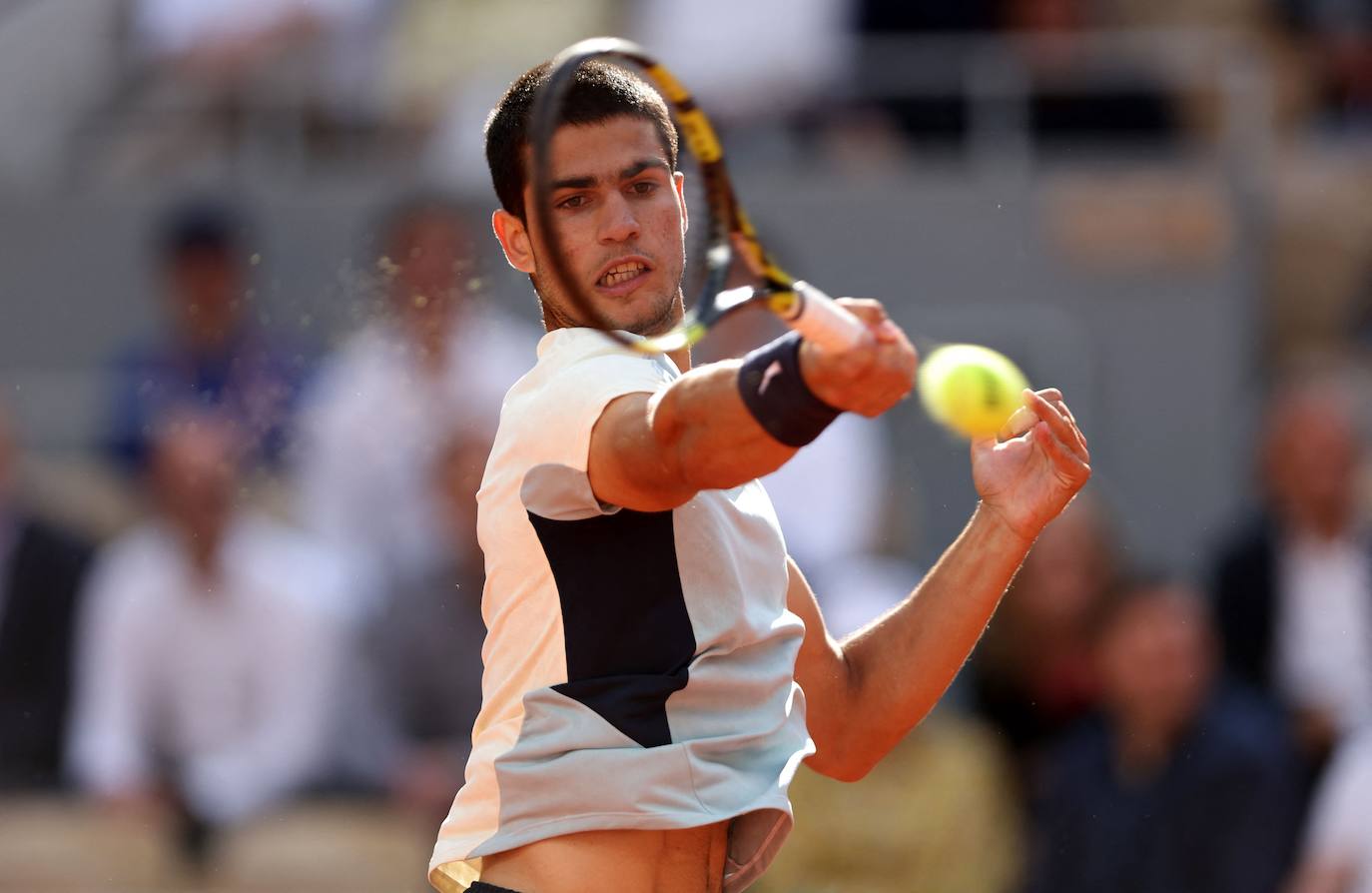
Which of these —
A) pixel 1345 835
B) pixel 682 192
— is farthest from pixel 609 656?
pixel 1345 835

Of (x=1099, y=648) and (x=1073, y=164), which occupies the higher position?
(x=1073, y=164)

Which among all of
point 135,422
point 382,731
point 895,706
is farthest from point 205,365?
point 895,706

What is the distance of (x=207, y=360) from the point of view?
7.69m

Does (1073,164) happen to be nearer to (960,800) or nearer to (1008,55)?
(1008,55)

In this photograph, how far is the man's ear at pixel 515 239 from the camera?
3.55 metres

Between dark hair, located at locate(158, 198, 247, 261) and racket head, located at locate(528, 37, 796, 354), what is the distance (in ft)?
16.6

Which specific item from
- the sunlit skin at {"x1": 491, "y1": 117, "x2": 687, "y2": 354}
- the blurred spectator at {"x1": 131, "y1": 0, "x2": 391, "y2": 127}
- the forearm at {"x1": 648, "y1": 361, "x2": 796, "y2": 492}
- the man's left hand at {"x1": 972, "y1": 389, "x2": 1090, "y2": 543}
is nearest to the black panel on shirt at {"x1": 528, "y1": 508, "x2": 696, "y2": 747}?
the forearm at {"x1": 648, "y1": 361, "x2": 796, "y2": 492}

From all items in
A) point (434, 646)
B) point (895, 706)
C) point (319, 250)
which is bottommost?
point (434, 646)

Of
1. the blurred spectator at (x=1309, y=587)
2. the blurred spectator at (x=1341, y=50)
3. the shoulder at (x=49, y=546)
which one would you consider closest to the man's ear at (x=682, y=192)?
the blurred spectator at (x=1309, y=587)

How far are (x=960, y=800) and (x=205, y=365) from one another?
9.52 ft

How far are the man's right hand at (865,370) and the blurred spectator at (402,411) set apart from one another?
3888mm

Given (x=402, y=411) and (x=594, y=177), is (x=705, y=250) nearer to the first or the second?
(x=594, y=177)

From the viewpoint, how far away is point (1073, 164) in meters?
9.24

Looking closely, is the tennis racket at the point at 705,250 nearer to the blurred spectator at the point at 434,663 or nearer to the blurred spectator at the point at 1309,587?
the blurred spectator at the point at 434,663
